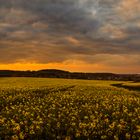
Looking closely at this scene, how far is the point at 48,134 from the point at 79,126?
1.32 meters

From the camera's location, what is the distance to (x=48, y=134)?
46.7ft

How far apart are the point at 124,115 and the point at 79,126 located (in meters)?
4.34

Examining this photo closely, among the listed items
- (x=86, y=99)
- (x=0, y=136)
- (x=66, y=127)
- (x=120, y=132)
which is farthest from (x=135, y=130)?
(x=86, y=99)

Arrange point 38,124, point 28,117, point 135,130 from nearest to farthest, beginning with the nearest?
point 135,130 → point 38,124 → point 28,117

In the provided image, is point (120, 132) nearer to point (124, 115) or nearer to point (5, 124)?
point (124, 115)

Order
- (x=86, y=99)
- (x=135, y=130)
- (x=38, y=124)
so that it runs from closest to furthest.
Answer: (x=135, y=130) < (x=38, y=124) < (x=86, y=99)

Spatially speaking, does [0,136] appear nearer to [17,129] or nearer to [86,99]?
[17,129]

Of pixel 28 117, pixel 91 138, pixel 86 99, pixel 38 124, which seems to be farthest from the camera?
pixel 86 99

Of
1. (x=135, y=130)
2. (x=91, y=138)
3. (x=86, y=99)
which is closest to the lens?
(x=91, y=138)

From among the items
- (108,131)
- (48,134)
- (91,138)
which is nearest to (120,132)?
(108,131)

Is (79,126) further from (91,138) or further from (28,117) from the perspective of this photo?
(28,117)

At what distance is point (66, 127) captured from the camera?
1477 centimetres

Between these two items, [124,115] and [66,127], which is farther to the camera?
[124,115]

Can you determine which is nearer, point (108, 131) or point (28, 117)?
point (108, 131)
